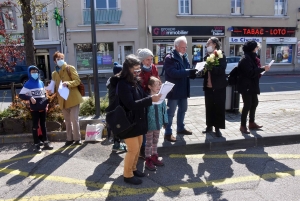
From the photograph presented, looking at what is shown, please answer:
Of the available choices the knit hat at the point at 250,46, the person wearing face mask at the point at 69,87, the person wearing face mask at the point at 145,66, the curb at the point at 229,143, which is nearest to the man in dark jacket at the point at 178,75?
the curb at the point at 229,143

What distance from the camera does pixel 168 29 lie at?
2059 centimetres

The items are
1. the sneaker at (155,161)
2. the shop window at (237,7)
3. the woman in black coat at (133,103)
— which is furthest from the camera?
the shop window at (237,7)

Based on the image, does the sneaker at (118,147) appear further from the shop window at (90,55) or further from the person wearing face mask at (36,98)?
the shop window at (90,55)

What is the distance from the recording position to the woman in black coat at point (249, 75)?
5039mm

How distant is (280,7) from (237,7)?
412 centimetres

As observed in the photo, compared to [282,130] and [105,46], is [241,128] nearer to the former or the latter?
[282,130]

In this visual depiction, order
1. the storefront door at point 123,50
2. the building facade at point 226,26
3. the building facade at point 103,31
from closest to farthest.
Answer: the building facade at point 103,31, the building facade at point 226,26, the storefront door at point 123,50

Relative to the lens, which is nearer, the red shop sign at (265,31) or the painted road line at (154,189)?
the painted road line at (154,189)

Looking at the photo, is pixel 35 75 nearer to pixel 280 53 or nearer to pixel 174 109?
pixel 174 109

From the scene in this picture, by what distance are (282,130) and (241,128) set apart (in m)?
0.88

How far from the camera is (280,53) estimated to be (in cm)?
2333

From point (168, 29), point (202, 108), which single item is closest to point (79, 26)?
point (168, 29)

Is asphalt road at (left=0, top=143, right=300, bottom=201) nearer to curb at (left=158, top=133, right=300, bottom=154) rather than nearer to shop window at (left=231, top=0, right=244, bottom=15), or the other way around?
curb at (left=158, top=133, right=300, bottom=154)

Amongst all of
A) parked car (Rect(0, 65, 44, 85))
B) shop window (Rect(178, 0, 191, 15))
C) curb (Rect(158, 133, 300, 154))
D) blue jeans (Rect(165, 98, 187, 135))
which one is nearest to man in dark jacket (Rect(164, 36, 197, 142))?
blue jeans (Rect(165, 98, 187, 135))
